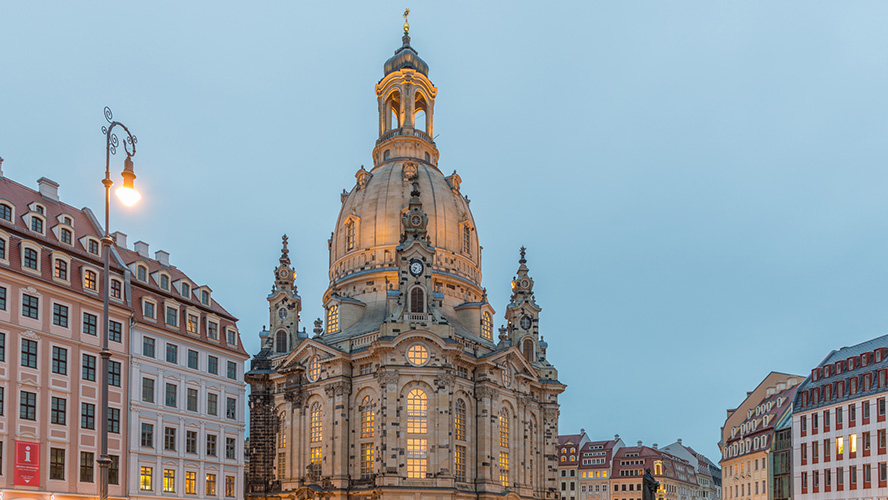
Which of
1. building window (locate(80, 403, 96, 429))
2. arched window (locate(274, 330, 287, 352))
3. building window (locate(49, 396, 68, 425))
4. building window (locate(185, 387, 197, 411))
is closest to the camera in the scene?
building window (locate(49, 396, 68, 425))

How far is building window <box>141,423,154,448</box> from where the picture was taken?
5641 centimetres

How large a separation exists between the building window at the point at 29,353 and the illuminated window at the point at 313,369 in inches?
1811

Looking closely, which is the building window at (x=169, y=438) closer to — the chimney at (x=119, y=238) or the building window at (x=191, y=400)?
the building window at (x=191, y=400)

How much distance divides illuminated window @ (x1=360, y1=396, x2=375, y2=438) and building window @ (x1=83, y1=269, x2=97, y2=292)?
40.4 meters

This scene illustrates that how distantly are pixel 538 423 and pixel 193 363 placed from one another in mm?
52895

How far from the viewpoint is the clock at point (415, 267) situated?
302 feet

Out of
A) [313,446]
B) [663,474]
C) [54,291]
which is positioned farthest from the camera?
[663,474]

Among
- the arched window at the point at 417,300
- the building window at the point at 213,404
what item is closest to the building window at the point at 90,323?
the building window at the point at 213,404

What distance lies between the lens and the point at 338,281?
103438 mm

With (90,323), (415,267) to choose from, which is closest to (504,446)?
(415,267)

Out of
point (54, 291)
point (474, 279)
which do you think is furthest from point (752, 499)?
point (54, 291)

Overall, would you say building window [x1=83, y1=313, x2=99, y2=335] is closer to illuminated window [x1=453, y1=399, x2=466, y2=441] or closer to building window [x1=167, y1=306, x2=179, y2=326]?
building window [x1=167, y1=306, x2=179, y2=326]

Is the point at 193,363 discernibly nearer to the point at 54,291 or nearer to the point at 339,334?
the point at 54,291

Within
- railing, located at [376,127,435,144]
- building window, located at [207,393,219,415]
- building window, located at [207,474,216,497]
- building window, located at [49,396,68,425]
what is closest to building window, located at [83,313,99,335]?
building window, located at [49,396,68,425]
